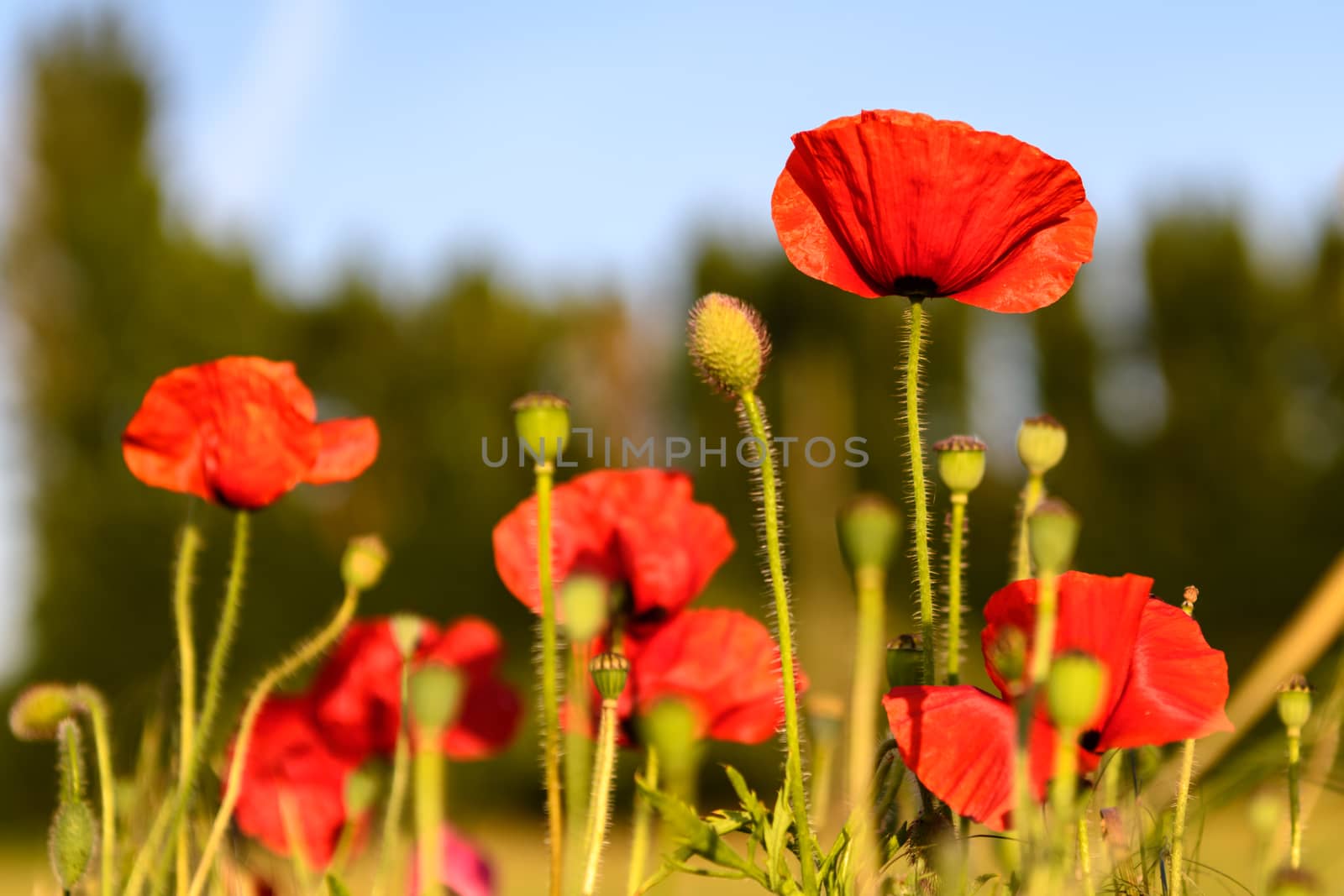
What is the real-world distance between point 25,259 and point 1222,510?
8.73m

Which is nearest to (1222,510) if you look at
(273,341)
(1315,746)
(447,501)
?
(447,501)

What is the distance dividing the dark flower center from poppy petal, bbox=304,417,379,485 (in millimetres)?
334

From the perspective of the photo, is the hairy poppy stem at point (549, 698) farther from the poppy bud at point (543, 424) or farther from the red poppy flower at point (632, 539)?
the red poppy flower at point (632, 539)

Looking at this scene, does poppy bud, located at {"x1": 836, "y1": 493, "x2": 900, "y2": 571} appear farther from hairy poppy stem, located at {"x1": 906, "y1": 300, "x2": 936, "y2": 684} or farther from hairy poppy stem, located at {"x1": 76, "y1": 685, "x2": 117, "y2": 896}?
hairy poppy stem, located at {"x1": 76, "y1": 685, "x2": 117, "y2": 896}

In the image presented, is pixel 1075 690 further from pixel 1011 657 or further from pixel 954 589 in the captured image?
pixel 954 589

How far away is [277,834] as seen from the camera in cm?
91

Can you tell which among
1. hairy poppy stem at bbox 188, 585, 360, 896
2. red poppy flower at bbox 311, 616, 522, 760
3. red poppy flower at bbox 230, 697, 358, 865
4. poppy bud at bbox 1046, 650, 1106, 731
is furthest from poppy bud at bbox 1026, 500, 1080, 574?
red poppy flower at bbox 230, 697, 358, 865

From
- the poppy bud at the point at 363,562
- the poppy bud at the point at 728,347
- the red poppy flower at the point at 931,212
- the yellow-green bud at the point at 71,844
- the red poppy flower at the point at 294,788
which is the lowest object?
the red poppy flower at the point at 294,788

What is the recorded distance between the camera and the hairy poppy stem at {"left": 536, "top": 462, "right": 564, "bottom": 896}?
58 centimetres

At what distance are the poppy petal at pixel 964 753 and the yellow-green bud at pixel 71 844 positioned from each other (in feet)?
1.21

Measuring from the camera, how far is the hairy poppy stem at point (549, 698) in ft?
1.90

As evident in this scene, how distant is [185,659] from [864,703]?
0.38 metres

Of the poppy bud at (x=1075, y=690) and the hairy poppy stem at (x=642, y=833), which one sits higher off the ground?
the poppy bud at (x=1075, y=690)

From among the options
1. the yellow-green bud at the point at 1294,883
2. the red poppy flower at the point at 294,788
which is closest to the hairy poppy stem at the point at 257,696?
the red poppy flower at the point at 294,788
